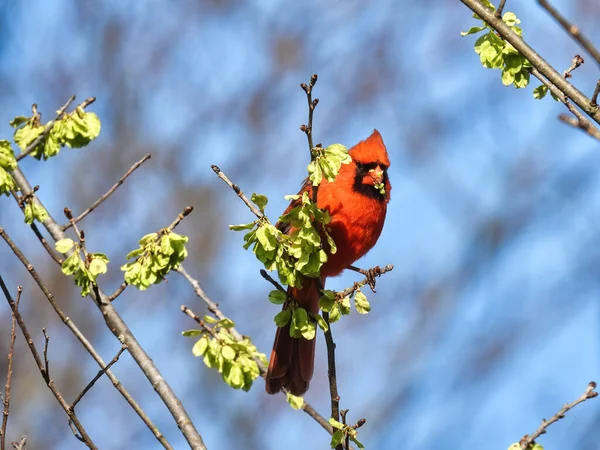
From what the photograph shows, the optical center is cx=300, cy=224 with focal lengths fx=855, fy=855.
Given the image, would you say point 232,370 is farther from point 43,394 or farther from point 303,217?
point 43,394

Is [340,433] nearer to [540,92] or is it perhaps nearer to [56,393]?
[56,393]

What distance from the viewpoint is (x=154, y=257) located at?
7.05 ft

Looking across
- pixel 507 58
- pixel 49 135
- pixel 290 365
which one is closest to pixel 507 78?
pixel 507 58

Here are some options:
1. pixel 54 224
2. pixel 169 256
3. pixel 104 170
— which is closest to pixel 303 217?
pixel 169 256

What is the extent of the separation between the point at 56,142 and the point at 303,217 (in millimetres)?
836

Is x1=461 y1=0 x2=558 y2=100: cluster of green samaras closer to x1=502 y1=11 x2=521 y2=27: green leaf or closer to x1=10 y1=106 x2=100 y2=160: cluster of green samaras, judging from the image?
x1=502 y1=11 x2=521 y2=27: green leaf

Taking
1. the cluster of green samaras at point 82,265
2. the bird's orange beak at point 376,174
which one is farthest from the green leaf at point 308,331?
the bird's orange beak at point 376,174

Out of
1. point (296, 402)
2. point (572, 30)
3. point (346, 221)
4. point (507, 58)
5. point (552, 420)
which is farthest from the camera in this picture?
point (346, 221)

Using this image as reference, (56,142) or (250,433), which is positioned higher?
(250,433)

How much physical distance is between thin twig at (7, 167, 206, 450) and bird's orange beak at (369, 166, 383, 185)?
1.21m

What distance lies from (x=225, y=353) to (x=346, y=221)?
123 centimetres

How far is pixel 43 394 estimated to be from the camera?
6.35 metres

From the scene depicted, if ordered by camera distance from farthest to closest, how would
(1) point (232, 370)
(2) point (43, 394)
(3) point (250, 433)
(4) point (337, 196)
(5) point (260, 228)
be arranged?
(3) point (250, 433), (2) point (43, 394), (4) point (337, 196), (1) point (232, 370), (5) point (260, 228)

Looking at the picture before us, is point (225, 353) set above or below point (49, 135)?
below
